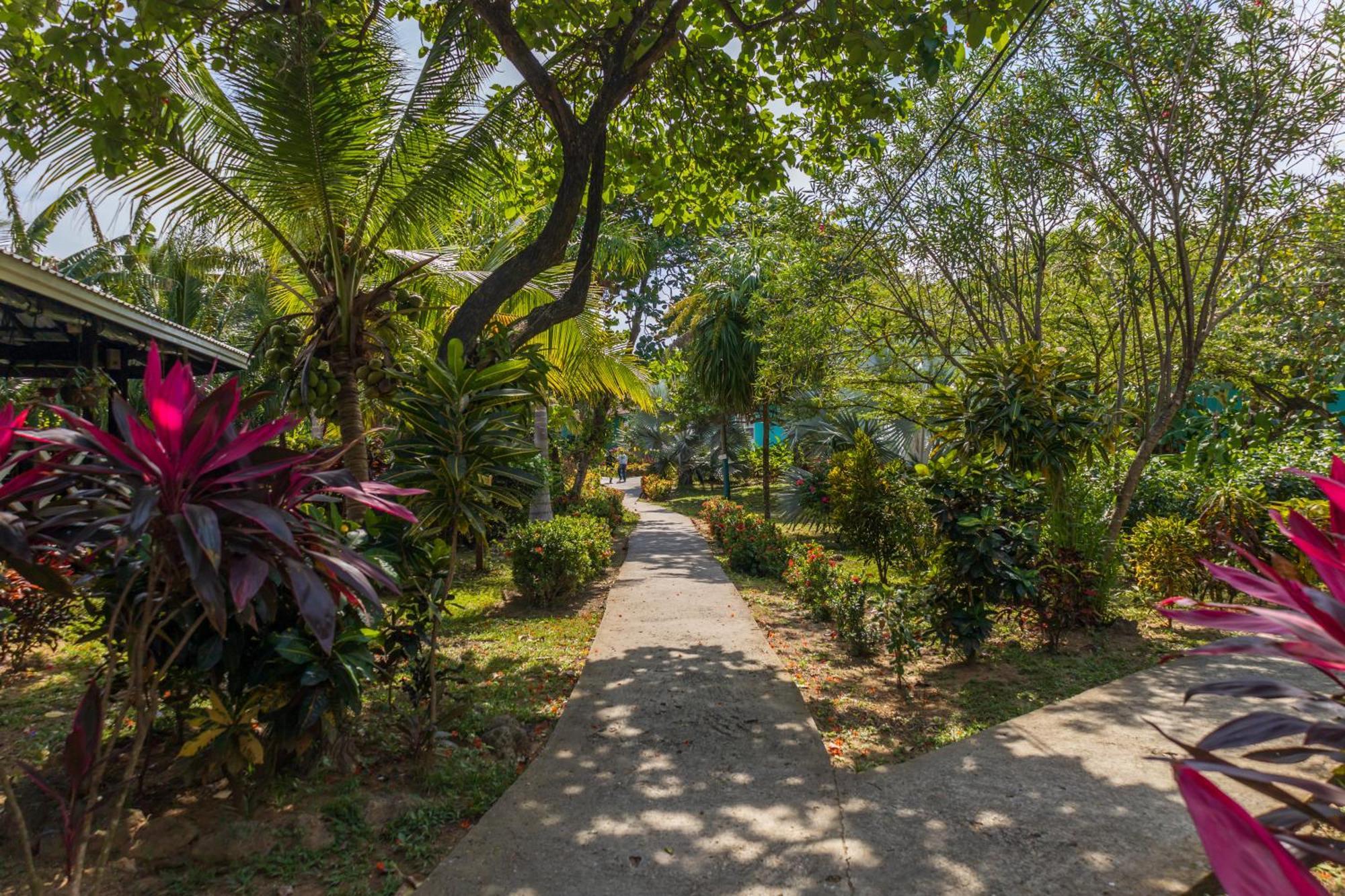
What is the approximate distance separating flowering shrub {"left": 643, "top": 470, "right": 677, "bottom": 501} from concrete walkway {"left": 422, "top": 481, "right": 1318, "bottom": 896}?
76.0 feet

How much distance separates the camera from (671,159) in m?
7.74

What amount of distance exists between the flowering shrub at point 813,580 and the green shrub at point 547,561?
8.81 feet

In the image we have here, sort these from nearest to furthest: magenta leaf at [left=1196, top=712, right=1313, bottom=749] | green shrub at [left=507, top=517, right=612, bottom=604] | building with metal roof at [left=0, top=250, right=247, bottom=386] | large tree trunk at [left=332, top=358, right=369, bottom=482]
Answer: magenta leaf at [left=1196, top=712, right=1313, bottom=749]
large tree trunk at [left=332, top=358, right=369, bottom=482]
building with metal roof at [left=0, top=250, right=247, bottom=386]
green shrub at [left=507, top=517, right=612, bottom=604]

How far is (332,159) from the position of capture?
4.87 m

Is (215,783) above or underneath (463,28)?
underneath

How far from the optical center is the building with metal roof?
5254mm

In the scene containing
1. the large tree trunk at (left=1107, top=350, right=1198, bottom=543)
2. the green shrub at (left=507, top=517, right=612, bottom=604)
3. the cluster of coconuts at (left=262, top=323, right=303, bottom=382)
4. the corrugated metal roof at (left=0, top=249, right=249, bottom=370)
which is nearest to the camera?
the cluster of coconuts at (left=262, top=323, right=303, bottom=382)

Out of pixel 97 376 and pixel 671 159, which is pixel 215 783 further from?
pixel 671 159

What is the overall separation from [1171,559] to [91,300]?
9.79 m

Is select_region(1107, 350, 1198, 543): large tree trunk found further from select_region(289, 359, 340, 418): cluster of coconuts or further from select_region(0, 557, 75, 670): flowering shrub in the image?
select_region(0, 557, 75, 670): flowering shrub

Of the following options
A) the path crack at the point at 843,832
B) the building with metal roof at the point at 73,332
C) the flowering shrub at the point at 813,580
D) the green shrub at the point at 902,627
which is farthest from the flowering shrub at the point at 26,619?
the flowering shrub at the point at 813,580

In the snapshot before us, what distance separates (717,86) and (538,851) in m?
6.80

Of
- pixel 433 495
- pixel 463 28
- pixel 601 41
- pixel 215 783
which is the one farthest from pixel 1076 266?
pixel 215 783

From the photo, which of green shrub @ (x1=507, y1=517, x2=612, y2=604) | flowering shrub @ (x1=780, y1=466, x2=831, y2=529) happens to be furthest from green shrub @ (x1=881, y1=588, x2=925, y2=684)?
flowering shrub @ (x1=780, y1=466, x2=831, y2=529)
